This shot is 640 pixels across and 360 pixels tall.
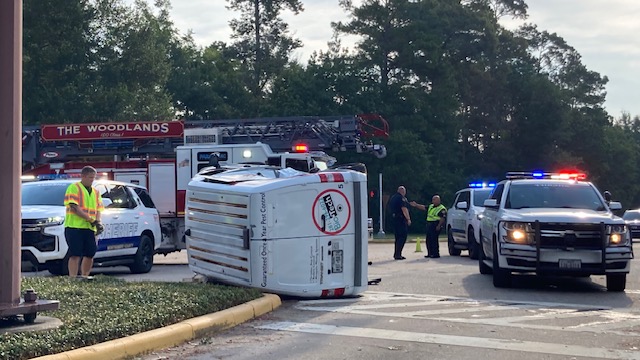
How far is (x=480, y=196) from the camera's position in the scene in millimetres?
22062

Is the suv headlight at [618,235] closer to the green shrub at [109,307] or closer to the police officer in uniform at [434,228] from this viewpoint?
the green shrub at [109,307]

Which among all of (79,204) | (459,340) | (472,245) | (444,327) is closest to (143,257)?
(79,204)

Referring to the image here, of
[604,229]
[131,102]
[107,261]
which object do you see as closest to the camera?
[604,229]

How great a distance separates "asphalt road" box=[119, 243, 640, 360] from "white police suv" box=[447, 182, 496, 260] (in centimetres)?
651

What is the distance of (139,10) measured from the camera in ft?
179

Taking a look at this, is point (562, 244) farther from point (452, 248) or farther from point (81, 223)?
point (452, 248)

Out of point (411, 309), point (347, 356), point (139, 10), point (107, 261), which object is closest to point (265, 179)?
point (411, 309)

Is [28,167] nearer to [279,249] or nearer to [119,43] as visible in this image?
[279,249]

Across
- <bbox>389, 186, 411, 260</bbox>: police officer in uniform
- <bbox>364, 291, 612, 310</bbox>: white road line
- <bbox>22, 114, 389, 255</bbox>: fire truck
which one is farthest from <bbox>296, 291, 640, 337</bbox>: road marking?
<bbox>389, 186, 411, 260</bbox>: police officer in uniform

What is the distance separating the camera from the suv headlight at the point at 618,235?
13.4 metres

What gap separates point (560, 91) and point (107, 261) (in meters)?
56.9

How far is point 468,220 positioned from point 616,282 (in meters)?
7.87

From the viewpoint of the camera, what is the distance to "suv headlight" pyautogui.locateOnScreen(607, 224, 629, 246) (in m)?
13.4

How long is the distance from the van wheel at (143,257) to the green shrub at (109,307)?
5024 millimetres
